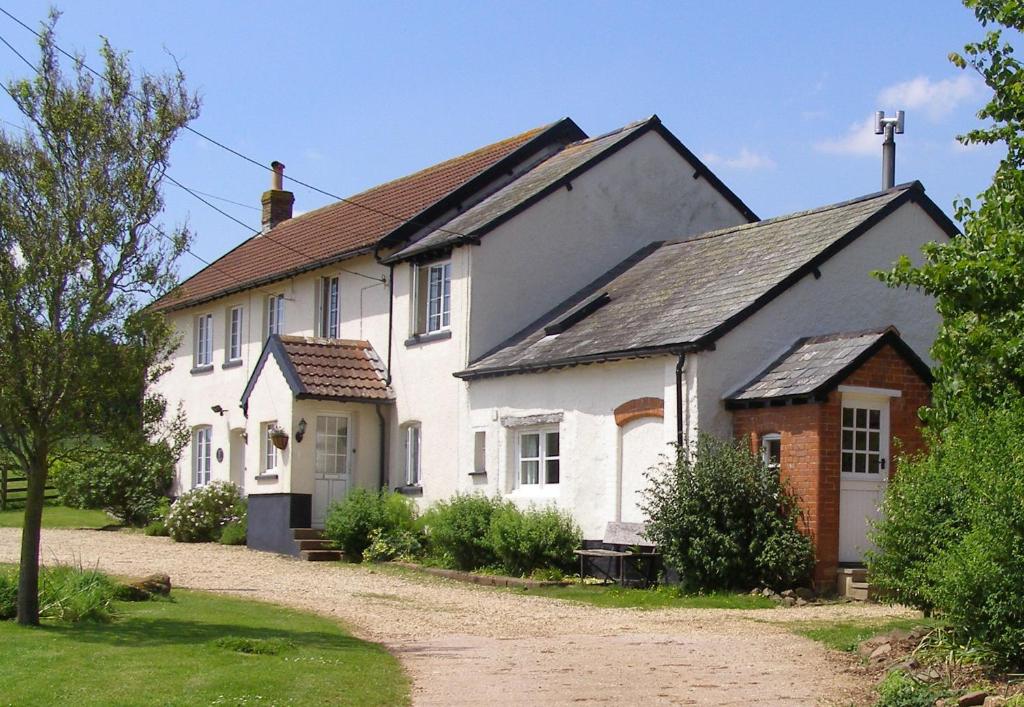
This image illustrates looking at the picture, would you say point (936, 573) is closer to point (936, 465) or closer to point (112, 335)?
point (936, 465)

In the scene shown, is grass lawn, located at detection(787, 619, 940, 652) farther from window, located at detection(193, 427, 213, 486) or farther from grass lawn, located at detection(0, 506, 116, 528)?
grass lawn, located at detection(0, 506, 116, 528)

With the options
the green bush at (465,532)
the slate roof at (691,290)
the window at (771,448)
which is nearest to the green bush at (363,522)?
the green bush at (465,532)

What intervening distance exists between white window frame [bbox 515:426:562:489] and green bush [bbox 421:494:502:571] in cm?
86

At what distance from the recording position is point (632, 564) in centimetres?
1881

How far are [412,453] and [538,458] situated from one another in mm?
4065

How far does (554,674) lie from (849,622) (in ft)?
15.3

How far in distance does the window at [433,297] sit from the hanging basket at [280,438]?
3.27m

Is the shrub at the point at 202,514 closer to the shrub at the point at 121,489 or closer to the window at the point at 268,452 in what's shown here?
the window at the point at 268,452

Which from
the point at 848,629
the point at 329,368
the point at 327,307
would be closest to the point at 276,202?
the point at 327,307

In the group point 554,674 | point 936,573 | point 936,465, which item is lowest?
point 554,674

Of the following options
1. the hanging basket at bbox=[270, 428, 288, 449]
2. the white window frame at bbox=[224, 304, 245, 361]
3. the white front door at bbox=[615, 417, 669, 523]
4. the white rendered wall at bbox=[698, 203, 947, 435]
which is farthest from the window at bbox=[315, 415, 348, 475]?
the white rendered wall at bbox=[698, 203, 947, 435]

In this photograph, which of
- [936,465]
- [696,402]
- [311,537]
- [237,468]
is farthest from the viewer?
[237,468]

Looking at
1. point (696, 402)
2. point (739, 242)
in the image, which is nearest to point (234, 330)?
point (739, 242)

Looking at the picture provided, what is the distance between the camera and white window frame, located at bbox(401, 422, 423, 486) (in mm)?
24972
